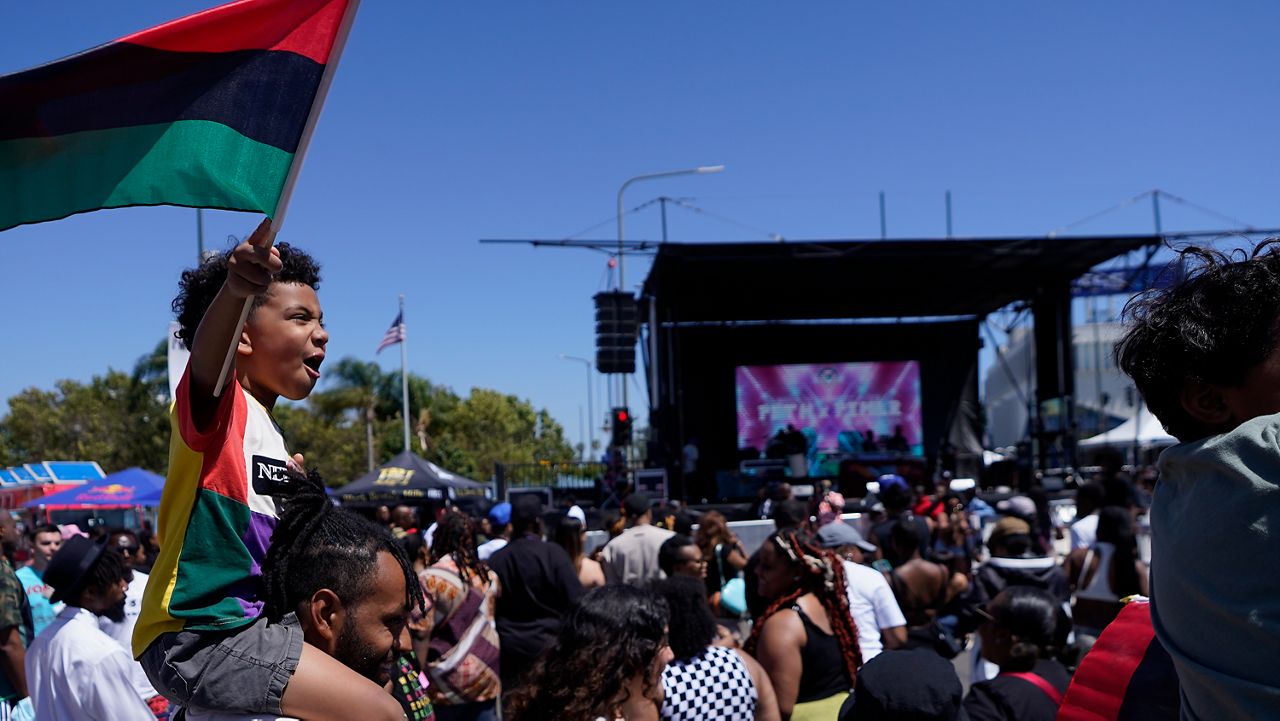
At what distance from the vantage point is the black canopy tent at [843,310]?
21.6 metres

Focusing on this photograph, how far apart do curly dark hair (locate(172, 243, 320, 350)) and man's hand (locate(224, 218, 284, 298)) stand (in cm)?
54

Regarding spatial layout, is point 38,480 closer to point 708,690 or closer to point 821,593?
point 821,593

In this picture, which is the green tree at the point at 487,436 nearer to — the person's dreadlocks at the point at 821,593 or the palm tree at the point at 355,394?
the palm tree at the point at 355,394

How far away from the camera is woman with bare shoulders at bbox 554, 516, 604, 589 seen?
7.83m

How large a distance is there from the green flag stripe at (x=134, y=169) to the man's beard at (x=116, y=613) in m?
2.47

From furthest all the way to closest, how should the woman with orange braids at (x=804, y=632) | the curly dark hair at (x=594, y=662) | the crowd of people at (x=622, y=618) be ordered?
the woman with orange braids at (x=804, y=632) → the curly dark hair at (x=594, y=662) → the crowd of people at (x=622, y=618)

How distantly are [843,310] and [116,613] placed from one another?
923 inches

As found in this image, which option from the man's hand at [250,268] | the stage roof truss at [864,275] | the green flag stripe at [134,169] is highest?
the stage roof truss at [864,275]

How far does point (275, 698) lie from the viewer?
2127mm

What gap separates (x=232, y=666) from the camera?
2.15 m

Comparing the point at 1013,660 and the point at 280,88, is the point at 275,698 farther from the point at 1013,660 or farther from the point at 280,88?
the point at 1013,660

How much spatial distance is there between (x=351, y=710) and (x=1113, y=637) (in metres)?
1.43

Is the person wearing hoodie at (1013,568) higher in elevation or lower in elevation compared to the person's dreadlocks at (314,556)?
lower

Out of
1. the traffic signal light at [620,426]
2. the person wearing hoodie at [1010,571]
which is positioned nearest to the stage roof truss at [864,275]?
the traffic signal light at [620,426]
